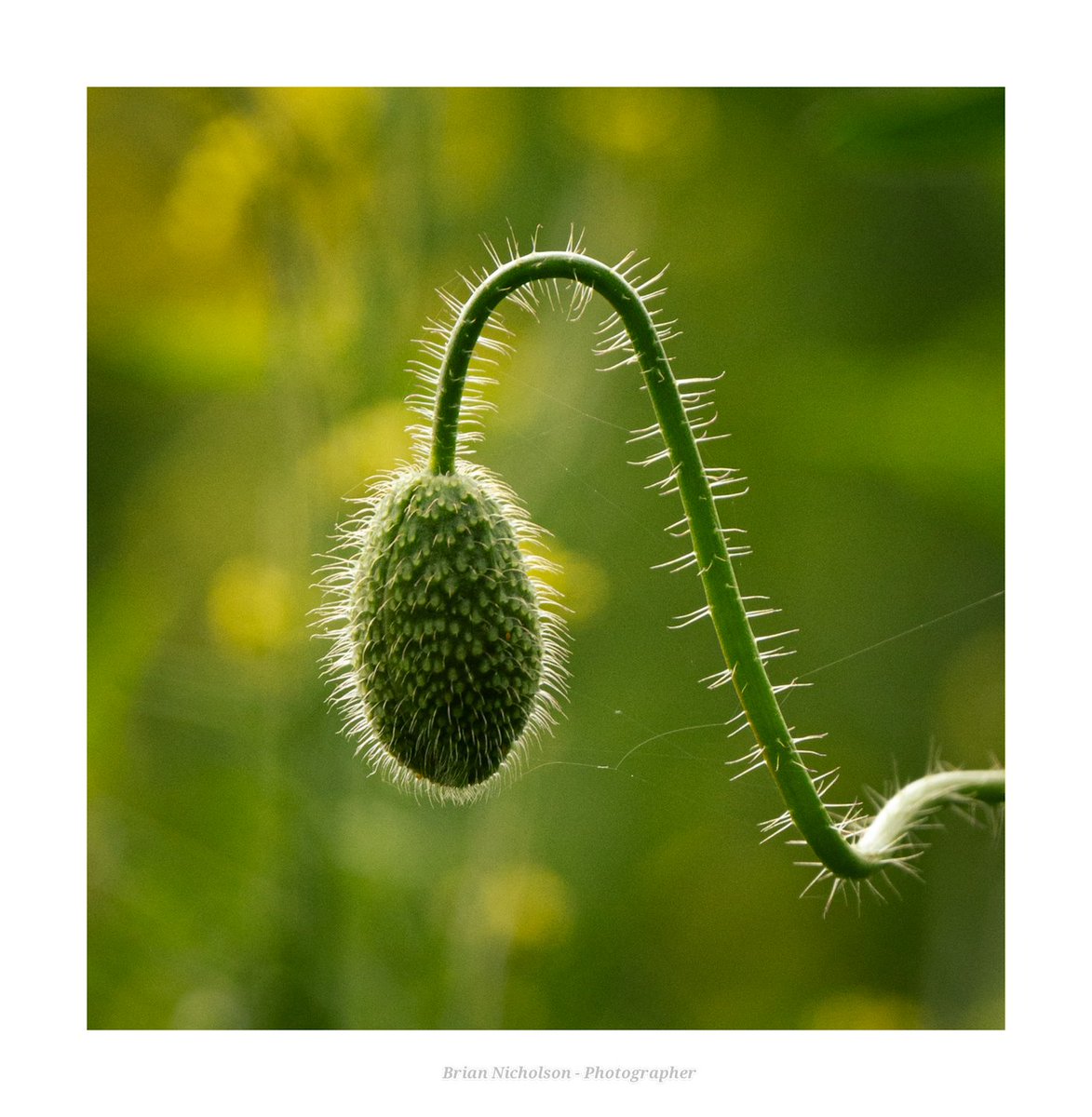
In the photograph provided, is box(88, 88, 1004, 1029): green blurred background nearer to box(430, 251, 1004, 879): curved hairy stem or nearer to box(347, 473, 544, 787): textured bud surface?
box(347, 473, 544, 787): textured bud surface

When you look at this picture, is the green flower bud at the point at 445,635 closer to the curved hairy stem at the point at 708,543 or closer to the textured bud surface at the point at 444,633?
the textured bud surface at the point at 444,633

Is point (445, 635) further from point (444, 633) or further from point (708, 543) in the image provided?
point (708, 543)

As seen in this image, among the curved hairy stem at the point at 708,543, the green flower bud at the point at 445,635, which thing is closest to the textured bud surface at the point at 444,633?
the green flower bud at the point at 445,635

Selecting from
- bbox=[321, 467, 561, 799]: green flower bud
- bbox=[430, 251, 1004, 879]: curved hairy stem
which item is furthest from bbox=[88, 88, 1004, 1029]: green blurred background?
bbox=[430, 251, 1004, 879]: curved hairy stem

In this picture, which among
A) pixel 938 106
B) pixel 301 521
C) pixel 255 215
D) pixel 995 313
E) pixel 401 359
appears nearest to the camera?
pixel 938 106

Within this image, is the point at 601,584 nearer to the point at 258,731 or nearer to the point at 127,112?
the point at 258,731
